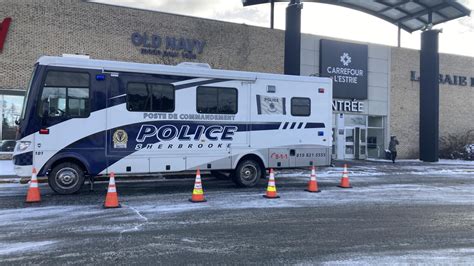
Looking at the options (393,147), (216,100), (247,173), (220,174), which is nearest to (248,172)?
(247,173)

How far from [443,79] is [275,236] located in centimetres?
2767

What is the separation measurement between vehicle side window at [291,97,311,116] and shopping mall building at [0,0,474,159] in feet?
35.2

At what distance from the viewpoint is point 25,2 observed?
19.2 m

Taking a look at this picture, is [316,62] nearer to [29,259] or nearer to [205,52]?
[205,52]

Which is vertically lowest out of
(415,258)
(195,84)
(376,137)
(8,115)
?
(415,258)

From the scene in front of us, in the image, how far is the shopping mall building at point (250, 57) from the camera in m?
19.3

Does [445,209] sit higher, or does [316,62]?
[316,62]

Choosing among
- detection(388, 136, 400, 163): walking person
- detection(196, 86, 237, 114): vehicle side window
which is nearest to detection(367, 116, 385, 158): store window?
detection(388, 136, 400, 163): walking person

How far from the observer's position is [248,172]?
12.4 m

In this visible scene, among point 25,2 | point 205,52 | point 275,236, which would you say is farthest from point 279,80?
point 25,2

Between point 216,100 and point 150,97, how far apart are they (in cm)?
191

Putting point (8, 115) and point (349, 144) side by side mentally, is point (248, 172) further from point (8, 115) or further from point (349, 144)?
point (349, 144)

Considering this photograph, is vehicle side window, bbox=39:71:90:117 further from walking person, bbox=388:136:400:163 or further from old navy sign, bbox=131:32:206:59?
walking person, bbox=388:136:400:163

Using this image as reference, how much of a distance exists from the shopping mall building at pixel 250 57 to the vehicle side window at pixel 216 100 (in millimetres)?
10574
